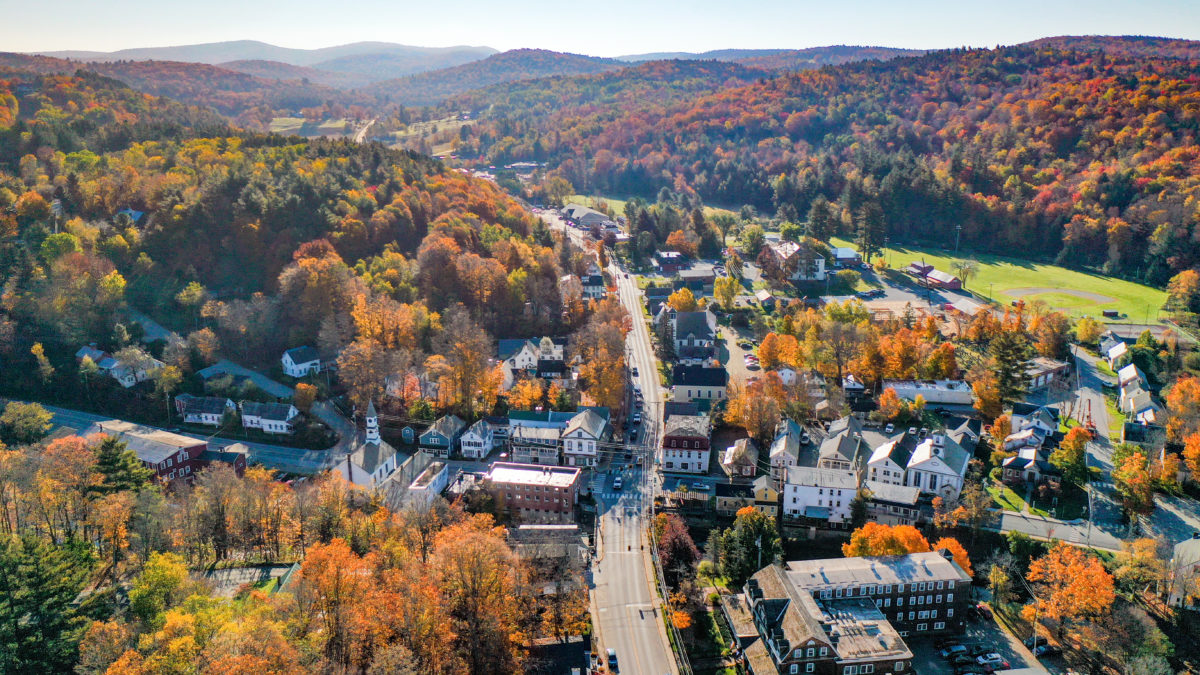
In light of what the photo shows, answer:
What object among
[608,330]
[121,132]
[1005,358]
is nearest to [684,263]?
[608,330]

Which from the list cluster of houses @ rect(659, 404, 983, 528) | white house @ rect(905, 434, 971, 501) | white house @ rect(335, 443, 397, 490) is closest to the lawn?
white house @ rect(905, 434, 971, 501)

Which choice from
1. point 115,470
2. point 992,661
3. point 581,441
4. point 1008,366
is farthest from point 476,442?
point 1008,366

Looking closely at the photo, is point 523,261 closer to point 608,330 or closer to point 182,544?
point 608,330

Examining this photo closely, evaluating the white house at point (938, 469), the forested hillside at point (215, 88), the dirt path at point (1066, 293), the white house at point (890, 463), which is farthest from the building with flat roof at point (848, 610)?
the forested hillside at point (215, 88)

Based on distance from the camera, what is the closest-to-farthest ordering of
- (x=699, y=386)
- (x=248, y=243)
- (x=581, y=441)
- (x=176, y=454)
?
1. (x=176, y=454)
2. (x=581, y=441)
3. (x=699, y=386)
4. (x=248, y=243)

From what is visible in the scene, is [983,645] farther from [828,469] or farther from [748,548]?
[828,469]

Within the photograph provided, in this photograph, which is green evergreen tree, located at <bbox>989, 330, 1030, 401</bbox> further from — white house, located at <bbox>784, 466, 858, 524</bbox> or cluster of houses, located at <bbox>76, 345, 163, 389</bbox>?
cluster of houses, located at <bbox>76, 345, 163, 389</bbox>

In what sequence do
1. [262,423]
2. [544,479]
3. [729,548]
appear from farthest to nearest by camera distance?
[262,423] < [544,479] < [729,548]
